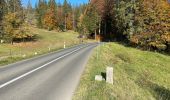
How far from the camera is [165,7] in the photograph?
4759 centimetres

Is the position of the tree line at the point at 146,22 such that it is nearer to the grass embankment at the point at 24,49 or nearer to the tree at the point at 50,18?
the grass embankment at the point at 24,49

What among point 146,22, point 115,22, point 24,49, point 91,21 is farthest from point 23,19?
point 146,22

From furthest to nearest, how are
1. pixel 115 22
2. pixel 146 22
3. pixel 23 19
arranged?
1. pixel 23 19
2. pixel 115 22
3. pixel 146 22

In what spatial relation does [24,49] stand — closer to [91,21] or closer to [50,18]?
[91,21]

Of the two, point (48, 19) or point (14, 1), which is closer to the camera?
point (14, 1)

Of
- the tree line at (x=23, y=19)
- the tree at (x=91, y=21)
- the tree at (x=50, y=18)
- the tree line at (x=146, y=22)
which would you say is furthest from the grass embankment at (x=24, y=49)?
the tree at (x=50, y=18)

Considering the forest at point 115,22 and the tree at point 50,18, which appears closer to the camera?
the forest at point 115,22

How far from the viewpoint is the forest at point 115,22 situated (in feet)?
156

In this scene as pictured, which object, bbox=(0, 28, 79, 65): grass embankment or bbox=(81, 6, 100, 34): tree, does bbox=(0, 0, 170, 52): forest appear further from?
bbox=(0, 28, 79, 65): grass embankment

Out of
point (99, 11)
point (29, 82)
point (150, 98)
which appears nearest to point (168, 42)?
point (150, 98)

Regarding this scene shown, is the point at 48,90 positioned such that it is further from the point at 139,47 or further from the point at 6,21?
the point at 6,21

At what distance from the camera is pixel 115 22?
6812cm

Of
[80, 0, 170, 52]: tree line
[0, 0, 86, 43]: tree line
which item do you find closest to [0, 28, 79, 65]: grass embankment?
[0, 0, 86, 43]: tree line

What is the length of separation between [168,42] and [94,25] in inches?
2043
